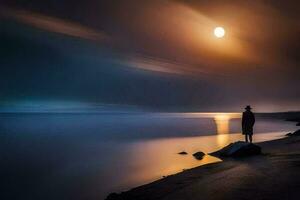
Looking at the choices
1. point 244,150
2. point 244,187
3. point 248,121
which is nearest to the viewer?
point 244,187

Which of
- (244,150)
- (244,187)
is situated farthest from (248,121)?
(244,187)

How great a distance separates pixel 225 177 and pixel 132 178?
1019cm

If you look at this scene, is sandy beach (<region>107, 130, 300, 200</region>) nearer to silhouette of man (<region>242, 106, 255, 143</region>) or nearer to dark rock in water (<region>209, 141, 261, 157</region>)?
dark rock in water (<region>209, 141, 261, 157</region>)

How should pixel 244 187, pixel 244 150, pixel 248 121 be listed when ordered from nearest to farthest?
pixel 244 187
pixel 244 150
pixel 248 121

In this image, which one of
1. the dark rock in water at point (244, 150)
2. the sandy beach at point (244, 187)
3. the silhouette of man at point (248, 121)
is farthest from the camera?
the silhouette of man at point (248, 121)

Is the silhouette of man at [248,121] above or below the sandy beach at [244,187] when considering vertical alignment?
above

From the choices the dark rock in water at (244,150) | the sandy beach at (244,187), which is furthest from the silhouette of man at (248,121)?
the sandy beach at (244,187)

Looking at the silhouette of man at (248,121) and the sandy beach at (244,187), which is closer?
the sandy beach at (244,187)

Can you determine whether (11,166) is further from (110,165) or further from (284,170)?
(284,170)

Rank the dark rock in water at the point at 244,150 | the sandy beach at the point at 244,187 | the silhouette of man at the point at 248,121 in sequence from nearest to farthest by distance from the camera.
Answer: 1. the sandy beach at the point at 244,187
2. the dark rock in water at the point at 244,150
3. the silhouette of man at the point at 248,121

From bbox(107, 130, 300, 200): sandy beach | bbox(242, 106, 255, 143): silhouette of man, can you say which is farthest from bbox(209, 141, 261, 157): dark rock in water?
bbox(107, 130, 300, 200): sandy beach

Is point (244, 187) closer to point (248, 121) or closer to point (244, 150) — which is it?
point (244, 150)

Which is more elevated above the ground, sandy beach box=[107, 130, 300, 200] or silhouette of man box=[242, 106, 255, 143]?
silhouette of man box=[242, 106, 255, 143]

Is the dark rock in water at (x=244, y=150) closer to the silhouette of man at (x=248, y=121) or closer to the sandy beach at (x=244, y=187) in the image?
the silhouette of man at (x=248, y=121)
